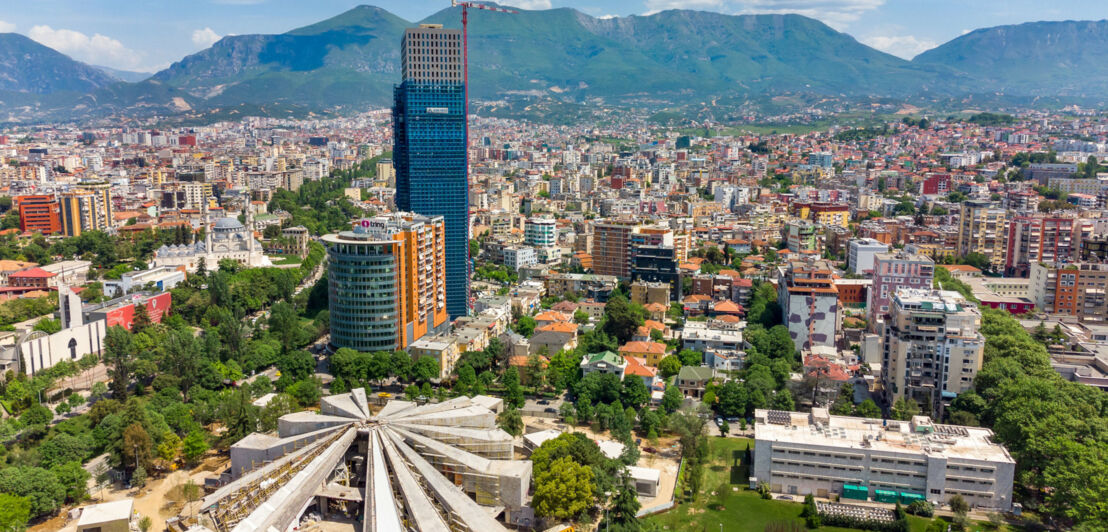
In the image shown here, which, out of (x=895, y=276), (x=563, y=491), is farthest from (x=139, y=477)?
(x=895, y=276)

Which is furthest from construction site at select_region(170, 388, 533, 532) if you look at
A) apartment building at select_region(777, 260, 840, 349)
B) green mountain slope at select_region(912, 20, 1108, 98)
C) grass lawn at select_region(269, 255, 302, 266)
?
green mountain slope at select_region(912, 20, 1108, 98)

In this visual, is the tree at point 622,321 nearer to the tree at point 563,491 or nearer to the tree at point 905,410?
the tree at point 905,410

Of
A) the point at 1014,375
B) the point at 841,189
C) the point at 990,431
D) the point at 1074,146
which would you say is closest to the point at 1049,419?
the point at 990,431

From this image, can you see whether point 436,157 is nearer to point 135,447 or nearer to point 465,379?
point 465,379

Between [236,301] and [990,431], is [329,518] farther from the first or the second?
[236,301]

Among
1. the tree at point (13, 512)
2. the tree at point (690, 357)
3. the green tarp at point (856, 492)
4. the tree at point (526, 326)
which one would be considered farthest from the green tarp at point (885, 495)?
the tree at point (13, 512)
